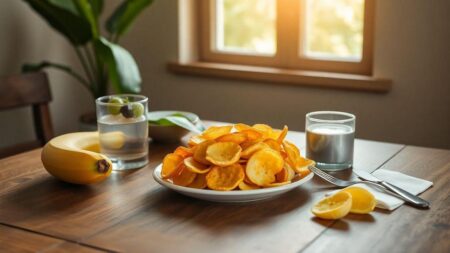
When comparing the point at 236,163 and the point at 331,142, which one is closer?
the point at 236,163

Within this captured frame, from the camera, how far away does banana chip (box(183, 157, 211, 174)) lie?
→ 1345 millimetres

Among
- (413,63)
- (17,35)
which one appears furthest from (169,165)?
(17,35)

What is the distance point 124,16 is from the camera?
3.00m

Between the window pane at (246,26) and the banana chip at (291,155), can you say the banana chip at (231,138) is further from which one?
the window pane at (246,26)

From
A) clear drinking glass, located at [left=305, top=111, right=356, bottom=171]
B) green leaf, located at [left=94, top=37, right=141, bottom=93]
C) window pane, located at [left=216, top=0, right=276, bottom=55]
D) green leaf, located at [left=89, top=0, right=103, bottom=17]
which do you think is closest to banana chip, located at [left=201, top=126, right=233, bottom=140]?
clear drinking glass, located at [left=305, top=111, right=356, bottom=171]

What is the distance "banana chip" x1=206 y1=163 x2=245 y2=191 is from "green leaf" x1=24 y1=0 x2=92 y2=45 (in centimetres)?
170

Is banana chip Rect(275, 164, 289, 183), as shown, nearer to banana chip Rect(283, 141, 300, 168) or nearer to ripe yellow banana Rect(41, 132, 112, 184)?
banana chip Rect(283, 141, 300, 168)

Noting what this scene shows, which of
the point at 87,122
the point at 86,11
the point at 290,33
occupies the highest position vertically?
the point at 86,11

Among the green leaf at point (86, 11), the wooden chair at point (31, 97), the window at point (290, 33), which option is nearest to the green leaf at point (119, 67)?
the green leaf at point (86, 11)

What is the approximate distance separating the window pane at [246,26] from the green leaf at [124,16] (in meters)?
0.39

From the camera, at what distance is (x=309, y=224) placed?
124 cm

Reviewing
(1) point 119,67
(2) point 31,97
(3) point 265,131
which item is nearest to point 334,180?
(3) point 265,131

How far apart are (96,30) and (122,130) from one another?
1.53m

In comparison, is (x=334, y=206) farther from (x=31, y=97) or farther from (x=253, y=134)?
(x=31, y=97)
